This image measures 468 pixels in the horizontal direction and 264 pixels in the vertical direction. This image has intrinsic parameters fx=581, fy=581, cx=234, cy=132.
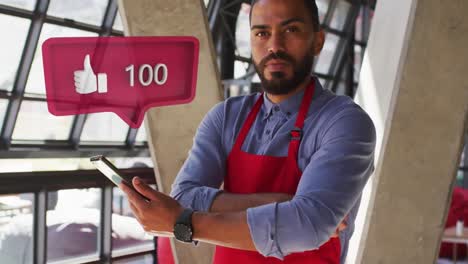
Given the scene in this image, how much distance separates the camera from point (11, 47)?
6824 mm

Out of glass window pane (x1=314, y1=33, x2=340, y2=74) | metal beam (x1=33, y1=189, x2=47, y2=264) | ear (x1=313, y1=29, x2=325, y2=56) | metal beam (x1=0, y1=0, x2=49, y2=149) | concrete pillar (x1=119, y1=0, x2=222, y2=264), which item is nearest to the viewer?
ear (x1=313, y1=29, x2=325, y2=56)

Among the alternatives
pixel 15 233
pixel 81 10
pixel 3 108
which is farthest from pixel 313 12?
pixel 81 10

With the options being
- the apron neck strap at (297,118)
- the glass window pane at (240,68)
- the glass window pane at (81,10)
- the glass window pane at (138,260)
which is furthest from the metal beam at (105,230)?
the apron neck strap at (297,118)

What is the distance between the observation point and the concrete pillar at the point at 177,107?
3717 mm

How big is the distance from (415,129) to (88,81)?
232 cm

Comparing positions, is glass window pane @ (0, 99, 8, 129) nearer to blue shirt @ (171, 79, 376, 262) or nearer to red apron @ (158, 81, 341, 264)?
blue shirt @ (171, 79, 376, 262)

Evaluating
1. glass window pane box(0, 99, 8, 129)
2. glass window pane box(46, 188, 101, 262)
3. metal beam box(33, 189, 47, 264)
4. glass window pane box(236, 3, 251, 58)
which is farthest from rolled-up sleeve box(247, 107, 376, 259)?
glass window pane box(236, 3, 251, 58)

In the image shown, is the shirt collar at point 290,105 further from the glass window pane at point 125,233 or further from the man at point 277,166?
the glass window pane at point 125,233

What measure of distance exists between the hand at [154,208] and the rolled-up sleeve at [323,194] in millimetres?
175

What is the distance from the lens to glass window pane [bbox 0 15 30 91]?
21.9ft

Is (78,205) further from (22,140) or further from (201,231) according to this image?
(201,231)

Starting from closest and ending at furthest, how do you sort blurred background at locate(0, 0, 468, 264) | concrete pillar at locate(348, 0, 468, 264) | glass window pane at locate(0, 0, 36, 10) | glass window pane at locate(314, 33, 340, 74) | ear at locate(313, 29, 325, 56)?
ear at locate(313, 29, 325, 56) < concrete pillar at locate(348, 0, 468, 264) < blurred background at locate(0, 0, 468, 264) < glass window pane at locate(0, 0, 36, 10) < glass window pane at locate(314, 33, 340, 74)

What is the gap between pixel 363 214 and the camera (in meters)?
4.35

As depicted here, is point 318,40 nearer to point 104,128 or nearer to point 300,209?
point 300,209
